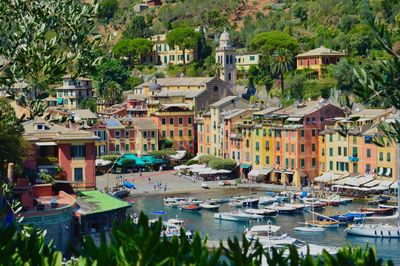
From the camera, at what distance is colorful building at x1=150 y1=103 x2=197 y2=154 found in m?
87.6

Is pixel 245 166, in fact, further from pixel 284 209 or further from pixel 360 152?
pixel 284 209

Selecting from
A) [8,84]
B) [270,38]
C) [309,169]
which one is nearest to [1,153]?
[8,84]

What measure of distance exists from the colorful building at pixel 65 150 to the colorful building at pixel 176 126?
35.5m

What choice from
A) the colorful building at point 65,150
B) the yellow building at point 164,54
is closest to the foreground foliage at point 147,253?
the colorful building at point 65,150

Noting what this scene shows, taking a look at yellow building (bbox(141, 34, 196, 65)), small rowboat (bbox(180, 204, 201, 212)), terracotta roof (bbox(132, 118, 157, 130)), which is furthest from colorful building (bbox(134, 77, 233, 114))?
small rowboat (bbox(180, 204, 201, 212))

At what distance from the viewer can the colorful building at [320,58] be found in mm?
94125

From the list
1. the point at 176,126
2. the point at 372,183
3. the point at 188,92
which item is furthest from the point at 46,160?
the point at 188,92

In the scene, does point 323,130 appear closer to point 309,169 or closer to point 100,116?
point 309,169

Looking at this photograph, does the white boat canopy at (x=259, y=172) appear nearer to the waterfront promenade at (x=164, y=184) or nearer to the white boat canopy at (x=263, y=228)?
the waterfront promenade at (x=164, y=184)

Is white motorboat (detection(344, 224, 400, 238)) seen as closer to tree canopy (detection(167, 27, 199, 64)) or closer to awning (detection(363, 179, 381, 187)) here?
awning (detection(363, 179, 381, 187))

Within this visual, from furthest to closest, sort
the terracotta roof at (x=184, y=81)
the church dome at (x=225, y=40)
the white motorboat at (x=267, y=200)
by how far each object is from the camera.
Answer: the church dome at (x=225, y=40) < the terracotta roof at (x=184, y=81) < the white motorboat at (x=267, y=200)

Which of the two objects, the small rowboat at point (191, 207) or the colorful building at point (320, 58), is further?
the colorful building at point (320, 58)

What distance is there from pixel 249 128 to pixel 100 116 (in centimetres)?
1941

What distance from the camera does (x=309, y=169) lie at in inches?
2894
